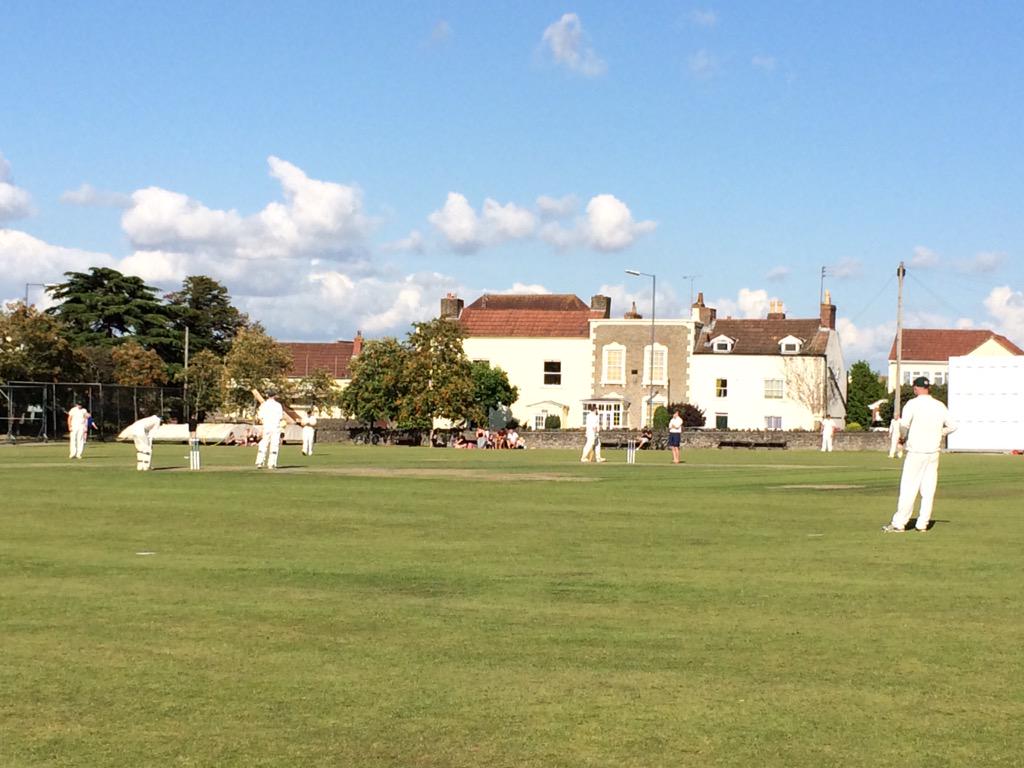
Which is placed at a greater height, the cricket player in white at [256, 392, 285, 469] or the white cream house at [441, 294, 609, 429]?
the white cream house at [441, 294, 609, 429]

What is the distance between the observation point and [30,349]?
7250 centimetres

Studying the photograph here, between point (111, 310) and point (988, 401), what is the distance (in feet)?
200

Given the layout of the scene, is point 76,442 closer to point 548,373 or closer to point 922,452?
point 922,452

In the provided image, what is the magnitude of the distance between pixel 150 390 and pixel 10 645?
Answer: 6800 centimetres

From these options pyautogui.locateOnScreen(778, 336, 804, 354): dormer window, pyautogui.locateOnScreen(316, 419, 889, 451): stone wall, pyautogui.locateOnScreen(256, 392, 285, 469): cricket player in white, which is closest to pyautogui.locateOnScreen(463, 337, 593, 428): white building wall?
pyautogui.locateOnScreen(778, 336, 804, 354): dormer window

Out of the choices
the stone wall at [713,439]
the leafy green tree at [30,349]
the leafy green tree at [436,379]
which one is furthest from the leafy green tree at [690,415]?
the leafy green tree at [30,349]

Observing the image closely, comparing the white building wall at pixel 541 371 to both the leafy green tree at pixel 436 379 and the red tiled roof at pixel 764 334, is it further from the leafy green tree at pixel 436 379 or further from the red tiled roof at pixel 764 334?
the leafy green tree at pixel 436 379

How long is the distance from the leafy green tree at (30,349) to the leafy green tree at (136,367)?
1159 cm

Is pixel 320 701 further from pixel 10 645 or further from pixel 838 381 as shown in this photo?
pixel 838 381

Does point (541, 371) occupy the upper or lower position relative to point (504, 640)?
upper

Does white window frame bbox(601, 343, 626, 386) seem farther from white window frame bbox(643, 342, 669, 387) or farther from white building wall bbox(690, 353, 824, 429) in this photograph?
white building wall bbox(690, 353, 824, 429)

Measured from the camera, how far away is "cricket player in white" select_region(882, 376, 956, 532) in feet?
60.3

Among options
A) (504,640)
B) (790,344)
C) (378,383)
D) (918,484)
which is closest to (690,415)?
(790,344)

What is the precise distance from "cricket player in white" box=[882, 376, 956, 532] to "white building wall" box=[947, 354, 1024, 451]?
1989 inches
